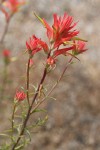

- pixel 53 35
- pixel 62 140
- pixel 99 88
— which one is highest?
pixel 53 35

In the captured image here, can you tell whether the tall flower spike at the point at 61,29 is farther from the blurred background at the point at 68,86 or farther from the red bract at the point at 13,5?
the blurred background at the point at 68,86

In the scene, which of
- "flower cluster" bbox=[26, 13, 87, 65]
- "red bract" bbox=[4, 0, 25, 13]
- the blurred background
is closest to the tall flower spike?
"flower cluster" bbox=[26, 13, 87, 65]

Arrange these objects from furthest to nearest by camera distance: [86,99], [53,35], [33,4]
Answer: [33,4] < [86,99] < [53,35]

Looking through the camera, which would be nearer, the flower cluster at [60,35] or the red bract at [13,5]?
the flower cluster at [60,35]

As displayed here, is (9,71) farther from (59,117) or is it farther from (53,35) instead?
(53,35)

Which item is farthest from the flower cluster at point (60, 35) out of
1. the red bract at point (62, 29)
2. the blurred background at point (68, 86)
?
the blurred background at point (68, 86)

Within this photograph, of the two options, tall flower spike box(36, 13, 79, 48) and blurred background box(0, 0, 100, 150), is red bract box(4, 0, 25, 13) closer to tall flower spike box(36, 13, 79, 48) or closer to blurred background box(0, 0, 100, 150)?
blurred background box(0, 0, 100, 150)

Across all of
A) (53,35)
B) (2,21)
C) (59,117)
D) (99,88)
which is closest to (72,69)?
(99,88)

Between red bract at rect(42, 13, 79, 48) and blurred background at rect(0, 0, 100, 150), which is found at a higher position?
red bract at rect(42, 13, 79, 48)
